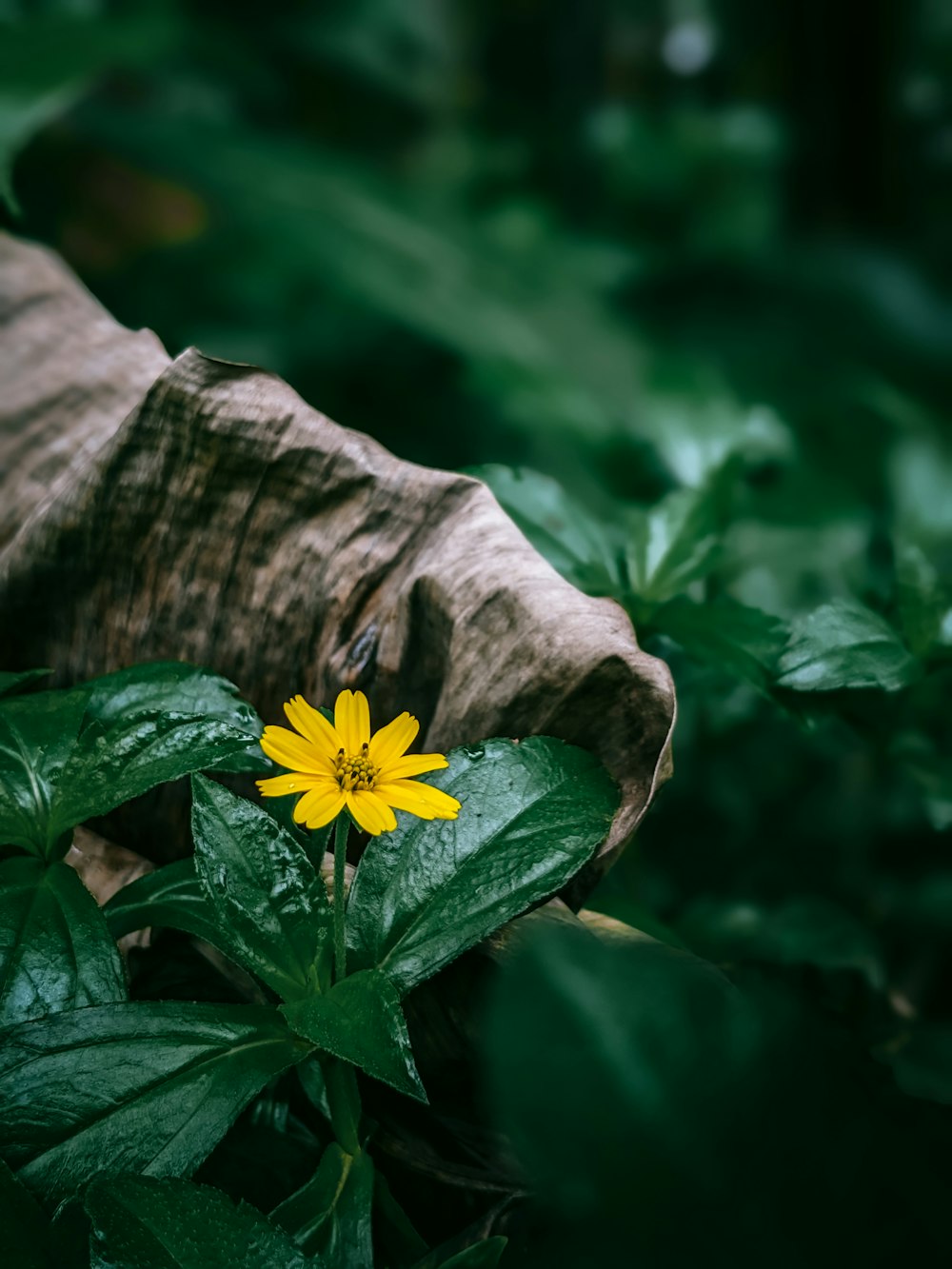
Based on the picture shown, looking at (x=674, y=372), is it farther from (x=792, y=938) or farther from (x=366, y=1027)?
(x=366, y=1027)

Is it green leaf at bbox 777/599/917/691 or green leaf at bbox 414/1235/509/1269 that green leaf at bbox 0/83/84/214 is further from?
green leaf at bbox 414/1235/509/1269

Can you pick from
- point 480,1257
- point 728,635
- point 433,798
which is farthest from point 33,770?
point 728,635

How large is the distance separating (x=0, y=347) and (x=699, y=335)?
105cm

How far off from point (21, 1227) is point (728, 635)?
628 millimetres

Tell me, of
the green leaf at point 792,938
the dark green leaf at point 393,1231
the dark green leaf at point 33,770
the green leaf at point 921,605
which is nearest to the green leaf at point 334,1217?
the dark green leaf at point 393,1231

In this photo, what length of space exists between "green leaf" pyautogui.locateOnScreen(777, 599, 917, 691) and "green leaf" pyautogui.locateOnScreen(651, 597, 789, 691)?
0.01 metres

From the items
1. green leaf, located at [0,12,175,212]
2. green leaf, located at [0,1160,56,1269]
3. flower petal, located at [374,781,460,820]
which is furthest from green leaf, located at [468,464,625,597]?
green leaf, located at [0,12,175,212]

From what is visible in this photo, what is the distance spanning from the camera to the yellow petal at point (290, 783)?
1.79 feet

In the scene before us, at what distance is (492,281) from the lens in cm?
161

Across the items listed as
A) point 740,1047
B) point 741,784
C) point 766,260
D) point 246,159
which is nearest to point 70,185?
point 246,159

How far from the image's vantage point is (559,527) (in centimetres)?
94

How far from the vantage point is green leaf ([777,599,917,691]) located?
0.78m

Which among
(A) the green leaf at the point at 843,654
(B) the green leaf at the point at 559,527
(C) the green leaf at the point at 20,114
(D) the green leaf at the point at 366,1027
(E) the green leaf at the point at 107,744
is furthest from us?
(C) the green leaf at the point at 20,114

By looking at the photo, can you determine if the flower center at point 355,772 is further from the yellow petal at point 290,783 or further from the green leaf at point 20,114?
the green leaf at point 20,114
